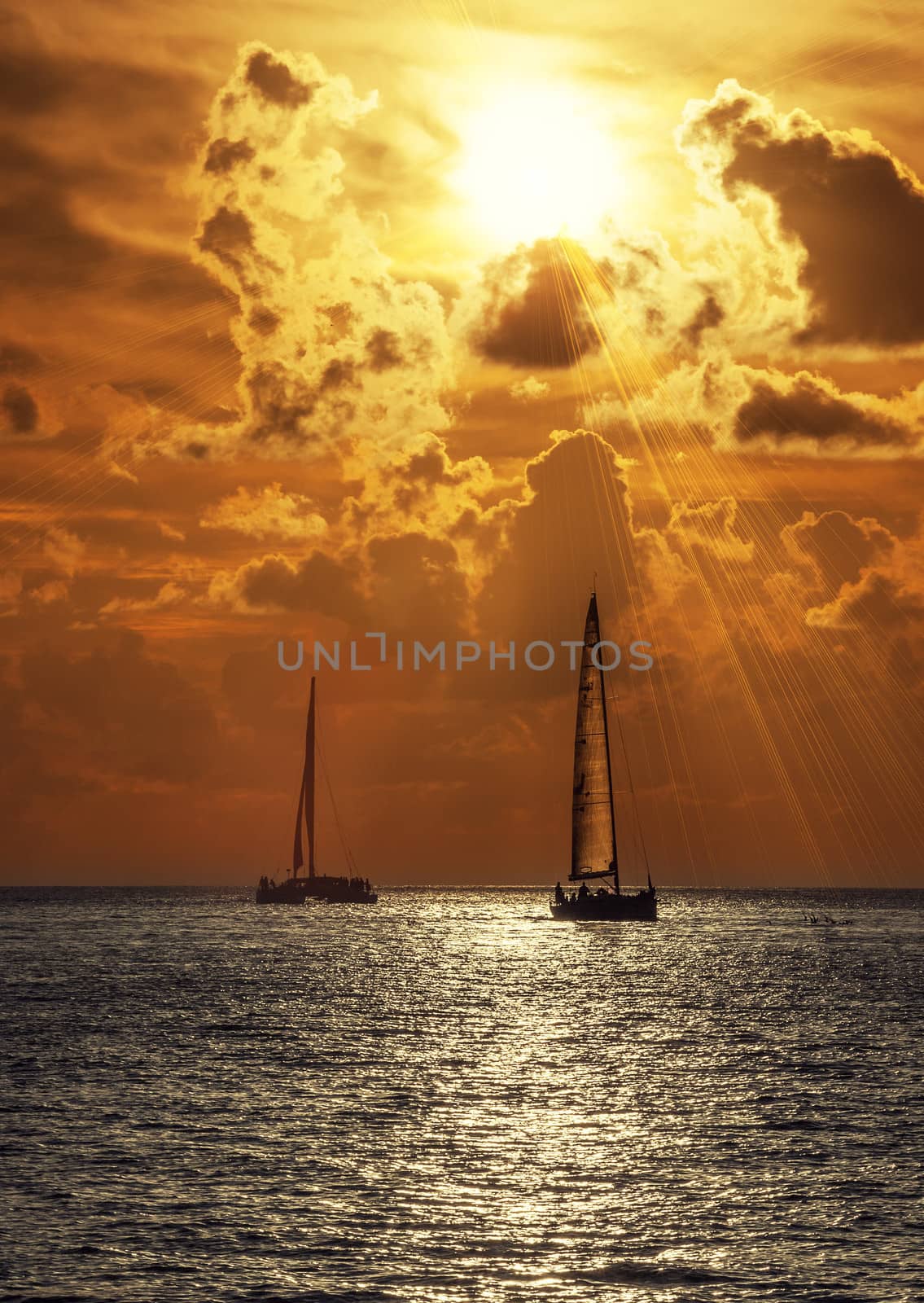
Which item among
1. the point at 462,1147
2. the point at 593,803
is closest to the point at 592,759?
the point at 593,803

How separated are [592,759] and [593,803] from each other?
4.43 m

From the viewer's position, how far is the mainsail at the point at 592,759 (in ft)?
476

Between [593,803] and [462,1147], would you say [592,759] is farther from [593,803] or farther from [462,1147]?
[462,1147]

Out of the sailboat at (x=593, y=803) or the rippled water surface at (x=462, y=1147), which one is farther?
the sailboat at (x=593, y=803)

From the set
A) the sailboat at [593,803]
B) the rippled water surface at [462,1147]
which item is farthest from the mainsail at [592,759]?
the rippled water surface at [462,1147]

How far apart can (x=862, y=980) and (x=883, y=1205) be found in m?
77.5

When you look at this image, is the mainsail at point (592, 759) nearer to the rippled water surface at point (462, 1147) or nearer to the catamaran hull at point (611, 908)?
the catamaran hull at point (611, 908)

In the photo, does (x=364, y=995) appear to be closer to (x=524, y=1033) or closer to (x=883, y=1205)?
(x=524, y=1033)

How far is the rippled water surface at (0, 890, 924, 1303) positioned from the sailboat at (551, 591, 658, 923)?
54.2 m

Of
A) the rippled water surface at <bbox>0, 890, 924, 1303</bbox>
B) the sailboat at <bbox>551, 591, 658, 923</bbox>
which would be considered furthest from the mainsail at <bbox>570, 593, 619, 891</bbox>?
the rippled water surface at <bbox>0, 890, 924, 1303</bbox>

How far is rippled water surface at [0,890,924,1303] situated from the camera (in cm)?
3022

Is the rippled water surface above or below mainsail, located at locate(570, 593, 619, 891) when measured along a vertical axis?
below

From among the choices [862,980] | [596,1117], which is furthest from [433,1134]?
[862,980]

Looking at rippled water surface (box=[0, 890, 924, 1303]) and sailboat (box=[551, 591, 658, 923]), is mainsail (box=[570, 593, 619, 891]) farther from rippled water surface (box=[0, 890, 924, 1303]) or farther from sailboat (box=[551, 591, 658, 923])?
rippled water surface (box=[0, 890, 924, 1303])
